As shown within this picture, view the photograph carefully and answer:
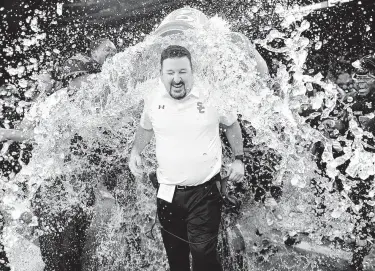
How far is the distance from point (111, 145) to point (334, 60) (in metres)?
3.87

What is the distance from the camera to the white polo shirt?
2684 millimetres

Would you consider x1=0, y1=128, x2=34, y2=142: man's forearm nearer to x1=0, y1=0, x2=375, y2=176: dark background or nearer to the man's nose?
the man's nose

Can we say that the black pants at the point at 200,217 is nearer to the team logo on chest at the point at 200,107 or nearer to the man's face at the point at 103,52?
the team logo on chest at the point at 200,107

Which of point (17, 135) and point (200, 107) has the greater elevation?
point (200, 107)

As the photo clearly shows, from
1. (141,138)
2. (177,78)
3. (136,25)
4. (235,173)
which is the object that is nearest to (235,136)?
(235,173)

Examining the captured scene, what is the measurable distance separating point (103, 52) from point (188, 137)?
2049 millimetres

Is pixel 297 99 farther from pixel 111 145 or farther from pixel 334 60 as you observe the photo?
pixel 334 60

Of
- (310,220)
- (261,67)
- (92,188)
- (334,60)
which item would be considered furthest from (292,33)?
(92,188)

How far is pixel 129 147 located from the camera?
388 cm

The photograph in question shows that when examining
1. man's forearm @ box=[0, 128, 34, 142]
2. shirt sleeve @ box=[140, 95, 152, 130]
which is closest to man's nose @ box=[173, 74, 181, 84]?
shirt sleeve @ box=[140, 95, 152, 130]

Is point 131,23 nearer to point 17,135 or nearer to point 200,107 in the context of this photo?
point 17,135

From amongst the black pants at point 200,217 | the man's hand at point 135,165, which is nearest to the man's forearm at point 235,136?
the black pants at point 200,217

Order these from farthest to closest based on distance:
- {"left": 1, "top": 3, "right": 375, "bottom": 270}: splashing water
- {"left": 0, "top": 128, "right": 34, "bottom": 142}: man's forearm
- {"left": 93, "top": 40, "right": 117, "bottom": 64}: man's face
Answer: {"left": 93, "top": 40, "right": 117, "bottom": 64}: man's face → {"left": 0, "top": 128, "right": 34, "bottom": 142}: man's forearm → {"left": 1, "top": 3, "right": 375, "bottom": 270}: splashing water

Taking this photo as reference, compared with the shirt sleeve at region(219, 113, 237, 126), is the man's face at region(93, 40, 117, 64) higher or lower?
higher
